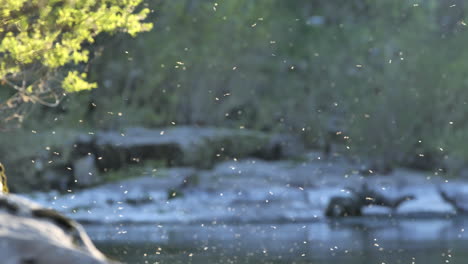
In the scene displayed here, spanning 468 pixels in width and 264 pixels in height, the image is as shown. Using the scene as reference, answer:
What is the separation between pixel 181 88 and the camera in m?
37.9

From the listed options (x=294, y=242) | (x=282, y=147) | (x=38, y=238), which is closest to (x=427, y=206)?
(x=282, y=147)

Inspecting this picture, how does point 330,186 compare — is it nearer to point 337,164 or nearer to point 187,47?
point 337,164

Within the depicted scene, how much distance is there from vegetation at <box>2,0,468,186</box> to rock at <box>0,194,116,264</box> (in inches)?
1039

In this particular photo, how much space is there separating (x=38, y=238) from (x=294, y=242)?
1531 cm

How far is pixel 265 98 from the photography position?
132ft

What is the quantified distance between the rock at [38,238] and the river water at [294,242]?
11.1m

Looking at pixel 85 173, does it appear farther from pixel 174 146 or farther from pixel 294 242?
pixel 294 242

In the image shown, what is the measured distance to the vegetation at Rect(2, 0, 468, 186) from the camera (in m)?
35.9

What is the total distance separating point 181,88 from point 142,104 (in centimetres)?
153

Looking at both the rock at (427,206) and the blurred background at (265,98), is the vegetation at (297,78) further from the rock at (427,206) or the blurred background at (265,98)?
the rock at (427,206)

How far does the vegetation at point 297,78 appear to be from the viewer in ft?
118

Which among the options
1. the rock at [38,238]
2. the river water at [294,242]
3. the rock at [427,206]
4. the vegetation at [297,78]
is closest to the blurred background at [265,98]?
the vegetation at [297,78]

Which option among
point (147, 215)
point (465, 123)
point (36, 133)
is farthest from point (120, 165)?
point (465, 123)

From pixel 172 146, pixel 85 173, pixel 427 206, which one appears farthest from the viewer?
pixel 172 146
